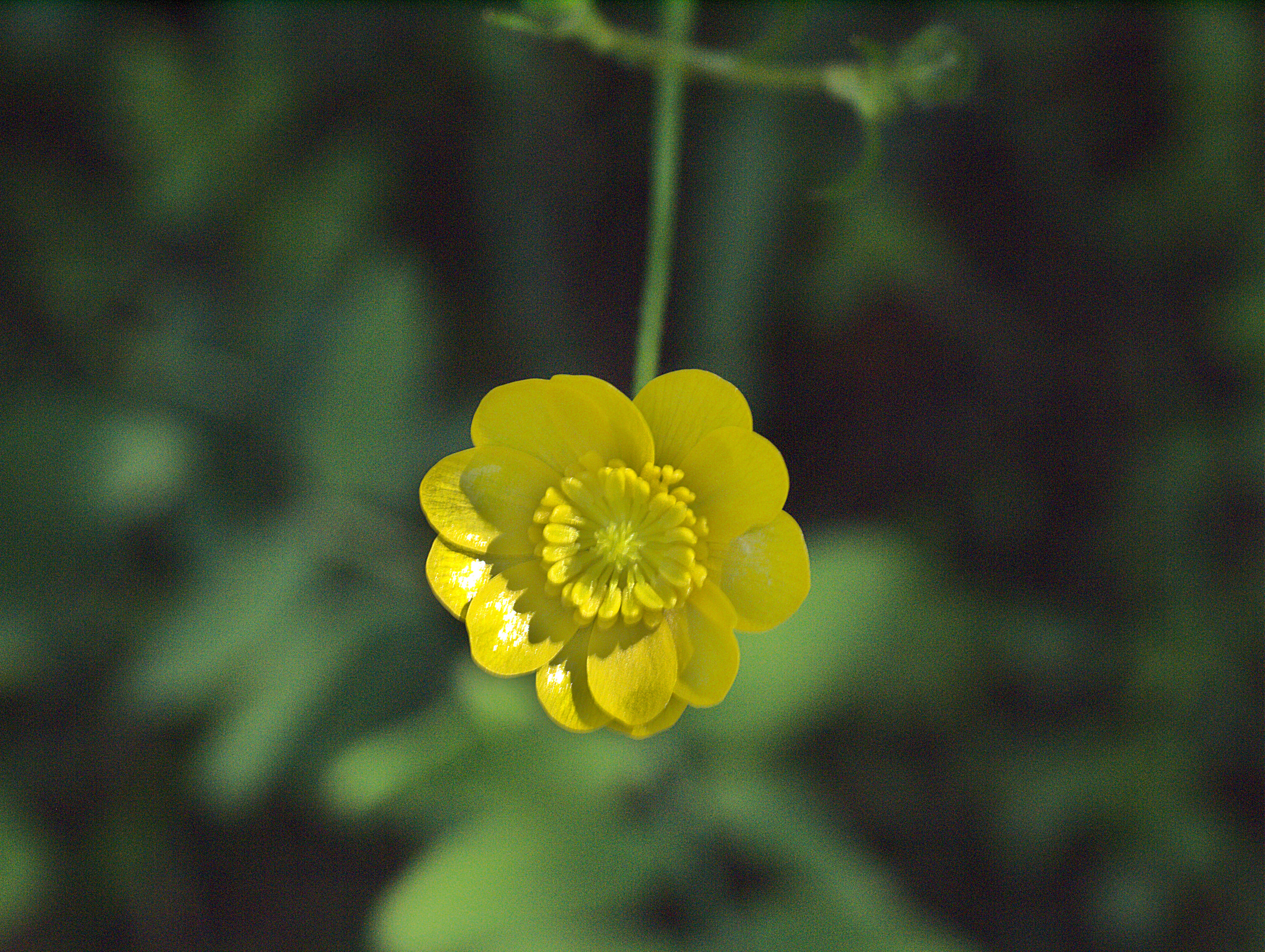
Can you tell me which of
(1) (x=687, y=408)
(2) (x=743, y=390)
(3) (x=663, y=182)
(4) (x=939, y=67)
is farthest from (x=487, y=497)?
(2) (x=743, y=390)

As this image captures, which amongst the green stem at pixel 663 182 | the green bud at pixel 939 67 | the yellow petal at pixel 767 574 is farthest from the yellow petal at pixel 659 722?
the green bud at pixel 939 67

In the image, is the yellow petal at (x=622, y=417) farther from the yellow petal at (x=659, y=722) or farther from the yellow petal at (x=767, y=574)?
the yellow petal at (x=659, y=722)

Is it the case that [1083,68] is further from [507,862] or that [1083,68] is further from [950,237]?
[507,862]

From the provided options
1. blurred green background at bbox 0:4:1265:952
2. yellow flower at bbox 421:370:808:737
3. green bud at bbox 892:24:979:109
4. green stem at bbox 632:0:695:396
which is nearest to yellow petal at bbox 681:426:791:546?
yellow flower at bbox 421:370:808:737

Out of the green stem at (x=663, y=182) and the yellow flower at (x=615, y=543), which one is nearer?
the yellow flower at (x=615, y=543)

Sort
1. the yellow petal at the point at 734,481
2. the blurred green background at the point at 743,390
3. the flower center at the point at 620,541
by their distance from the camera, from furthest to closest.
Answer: the blurred green background at the point at 743,390
the flower center at the point at 620,541
the yellow petal at the point at 734,481

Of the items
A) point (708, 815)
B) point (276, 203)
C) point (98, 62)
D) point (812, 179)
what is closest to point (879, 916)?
point (708, 815)

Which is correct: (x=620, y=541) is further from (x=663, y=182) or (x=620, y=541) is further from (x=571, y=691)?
(x=663, y=182)
